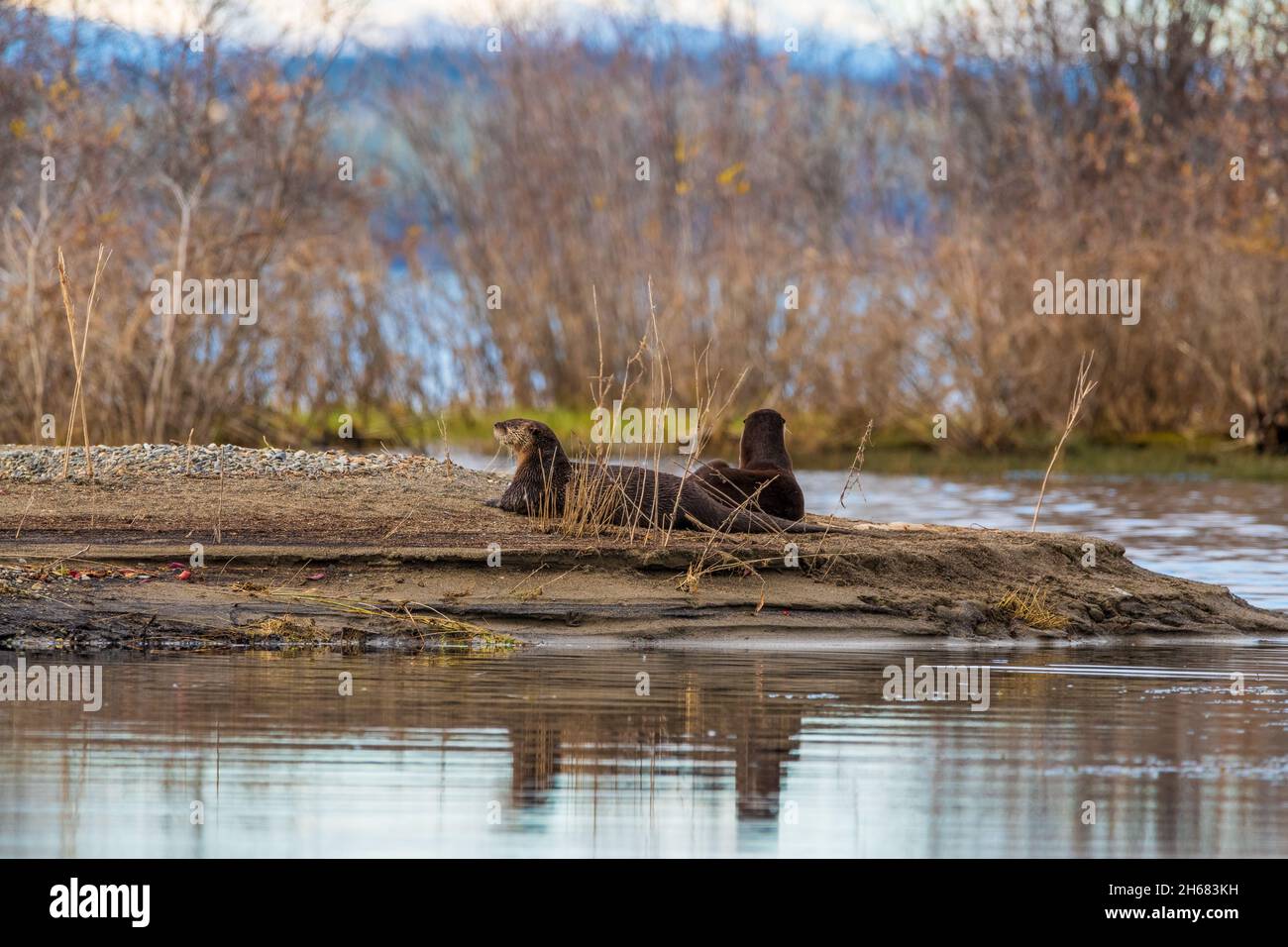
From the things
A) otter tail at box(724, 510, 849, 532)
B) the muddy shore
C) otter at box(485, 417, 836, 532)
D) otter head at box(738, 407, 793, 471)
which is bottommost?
the muddy shore

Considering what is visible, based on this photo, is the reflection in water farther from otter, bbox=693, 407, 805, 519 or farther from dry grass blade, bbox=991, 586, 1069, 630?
otter, bbox=693, 407, 805, 519

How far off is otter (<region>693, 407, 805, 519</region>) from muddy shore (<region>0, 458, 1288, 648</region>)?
1.61 feet

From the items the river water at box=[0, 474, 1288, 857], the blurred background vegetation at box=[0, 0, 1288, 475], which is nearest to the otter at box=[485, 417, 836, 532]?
the river water at box=[0, 474, 1288, 857]

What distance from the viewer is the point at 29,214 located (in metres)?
28.4

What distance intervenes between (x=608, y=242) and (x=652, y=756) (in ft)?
88.6

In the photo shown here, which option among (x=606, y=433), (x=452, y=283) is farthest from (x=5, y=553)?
(x=452, y=283)

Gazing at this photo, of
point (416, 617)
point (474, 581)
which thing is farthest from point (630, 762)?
point (474, 581)

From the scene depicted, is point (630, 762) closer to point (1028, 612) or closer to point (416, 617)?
point (416, 617)

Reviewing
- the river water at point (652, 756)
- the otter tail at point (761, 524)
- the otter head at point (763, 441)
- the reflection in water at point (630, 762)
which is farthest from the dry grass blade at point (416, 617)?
the otter head at point (763, 441)

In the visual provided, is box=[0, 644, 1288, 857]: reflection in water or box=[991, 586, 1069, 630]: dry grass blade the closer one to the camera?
box=[0, 644, 1288, 857]: reflection in water

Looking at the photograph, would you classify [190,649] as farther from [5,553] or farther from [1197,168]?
[1197,168]

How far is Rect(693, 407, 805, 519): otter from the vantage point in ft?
47.8

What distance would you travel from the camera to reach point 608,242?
34906mm

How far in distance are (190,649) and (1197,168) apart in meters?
27.7
